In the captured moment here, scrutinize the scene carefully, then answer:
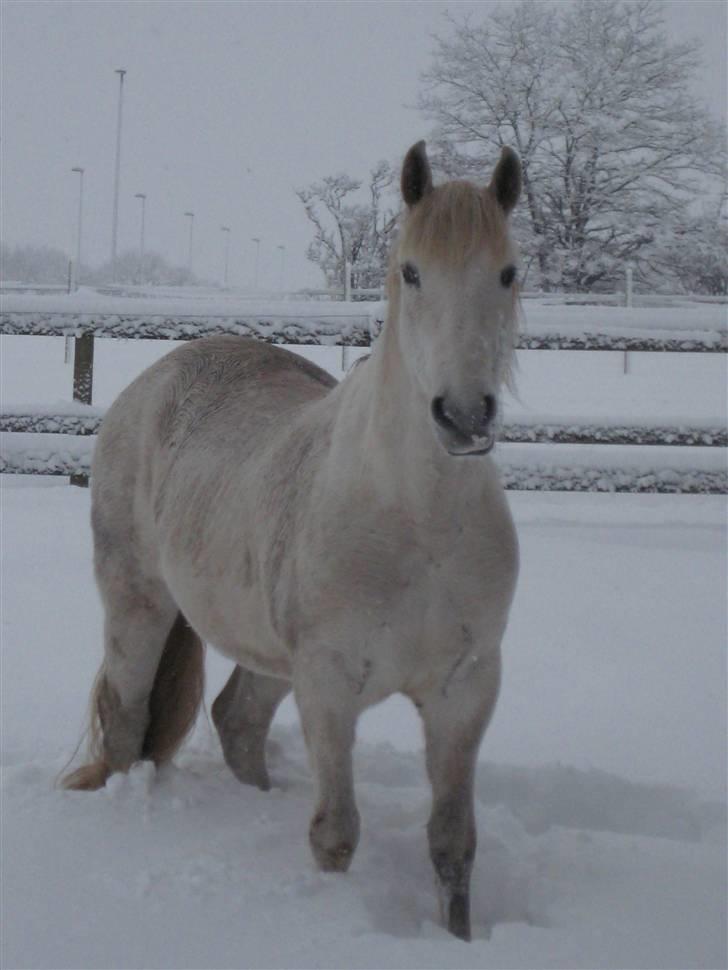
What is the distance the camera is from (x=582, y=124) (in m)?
20.7

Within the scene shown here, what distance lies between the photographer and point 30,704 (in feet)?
10.2

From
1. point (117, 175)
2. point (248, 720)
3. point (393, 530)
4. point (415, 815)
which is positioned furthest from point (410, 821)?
point (117, 175)

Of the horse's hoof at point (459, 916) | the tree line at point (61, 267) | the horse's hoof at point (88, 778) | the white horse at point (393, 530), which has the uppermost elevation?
the tree line at point (61, 267)

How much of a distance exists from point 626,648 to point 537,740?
0.83 m

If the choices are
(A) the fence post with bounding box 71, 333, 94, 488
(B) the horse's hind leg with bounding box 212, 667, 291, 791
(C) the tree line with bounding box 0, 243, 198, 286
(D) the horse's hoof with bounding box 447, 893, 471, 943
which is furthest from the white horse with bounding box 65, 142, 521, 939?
(C) the tree line with bounding box 0, 243, 198, 286

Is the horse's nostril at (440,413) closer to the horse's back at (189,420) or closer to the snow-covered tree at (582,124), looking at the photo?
the horse's back at (189,420)

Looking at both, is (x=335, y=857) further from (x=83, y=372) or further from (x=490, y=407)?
(x=83, y=372)

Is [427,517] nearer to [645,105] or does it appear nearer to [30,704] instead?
[30,704]

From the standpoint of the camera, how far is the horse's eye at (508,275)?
1.94 m

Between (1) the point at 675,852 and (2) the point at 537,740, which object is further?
(2) the point at 537,740

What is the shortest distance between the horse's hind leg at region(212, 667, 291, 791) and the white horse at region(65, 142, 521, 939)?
1.23ft

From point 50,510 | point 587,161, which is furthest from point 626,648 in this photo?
point 587,161

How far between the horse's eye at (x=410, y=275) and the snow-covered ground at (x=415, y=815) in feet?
4.00

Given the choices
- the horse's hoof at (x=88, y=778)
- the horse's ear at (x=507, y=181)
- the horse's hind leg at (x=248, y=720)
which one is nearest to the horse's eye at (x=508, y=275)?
the horse's ear at (x=507, y=181)
